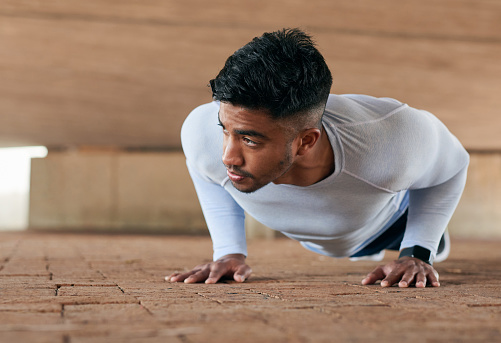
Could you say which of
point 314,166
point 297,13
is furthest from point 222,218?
point 297,13

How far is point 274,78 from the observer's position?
7.69 ft

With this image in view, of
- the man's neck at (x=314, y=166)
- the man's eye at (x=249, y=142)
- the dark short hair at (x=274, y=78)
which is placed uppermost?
the dark short hair at (x=274, y=78)

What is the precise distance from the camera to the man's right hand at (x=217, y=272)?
112 inches

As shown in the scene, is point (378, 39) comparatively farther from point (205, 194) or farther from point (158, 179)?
point (158, 179)

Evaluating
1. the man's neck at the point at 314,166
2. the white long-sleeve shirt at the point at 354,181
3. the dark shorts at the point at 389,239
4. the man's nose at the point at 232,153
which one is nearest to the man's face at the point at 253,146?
the man's nose at the point at 232,153

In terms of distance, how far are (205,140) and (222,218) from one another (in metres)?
0.52

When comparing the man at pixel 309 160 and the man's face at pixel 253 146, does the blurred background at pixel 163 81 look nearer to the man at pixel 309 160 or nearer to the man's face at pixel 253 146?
the man at pixel 309 160

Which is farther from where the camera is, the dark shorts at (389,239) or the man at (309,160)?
the dark shorts at (389,239)

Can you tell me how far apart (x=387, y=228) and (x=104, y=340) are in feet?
8.95

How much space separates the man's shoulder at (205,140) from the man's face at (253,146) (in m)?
0.39

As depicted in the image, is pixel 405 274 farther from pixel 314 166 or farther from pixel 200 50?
pixel 200 50

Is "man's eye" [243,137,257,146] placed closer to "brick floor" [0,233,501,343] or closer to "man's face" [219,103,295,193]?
"man's face" [219,103,295,193]

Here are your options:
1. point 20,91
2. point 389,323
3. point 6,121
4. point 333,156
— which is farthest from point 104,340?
point 6,121

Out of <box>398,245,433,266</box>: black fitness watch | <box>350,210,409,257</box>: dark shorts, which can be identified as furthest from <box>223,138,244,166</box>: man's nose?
<box>350,210,409,257</box>: dark shorts
